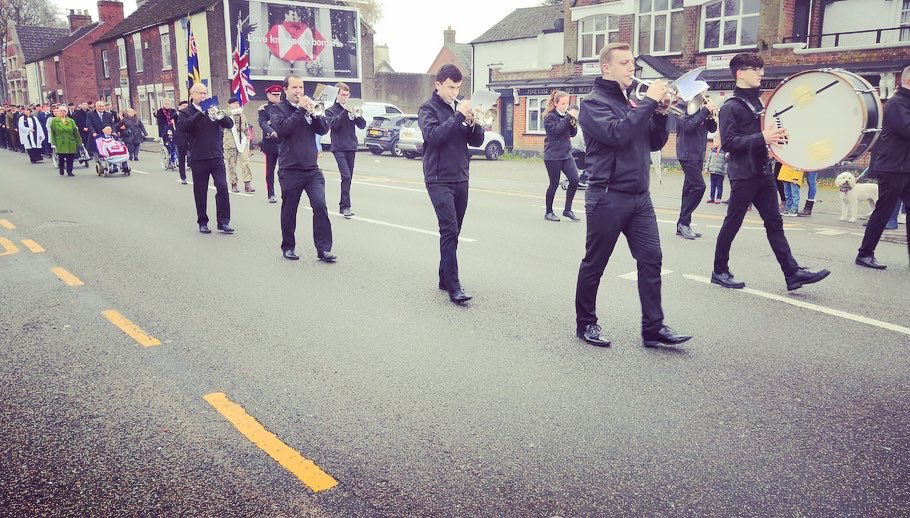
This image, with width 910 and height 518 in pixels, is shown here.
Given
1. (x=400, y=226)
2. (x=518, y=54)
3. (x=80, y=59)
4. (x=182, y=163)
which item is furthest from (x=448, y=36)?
(x=400, y=226)

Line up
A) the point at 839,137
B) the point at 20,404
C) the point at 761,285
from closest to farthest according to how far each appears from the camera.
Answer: the point at 20,404 < the point at 839,137 < the point at 761,285

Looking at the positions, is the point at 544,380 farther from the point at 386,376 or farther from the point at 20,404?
the point at 20,404

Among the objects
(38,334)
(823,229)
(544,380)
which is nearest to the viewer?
(544,380)

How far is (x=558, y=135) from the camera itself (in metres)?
10.6

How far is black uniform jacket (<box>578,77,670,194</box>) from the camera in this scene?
4.75 m

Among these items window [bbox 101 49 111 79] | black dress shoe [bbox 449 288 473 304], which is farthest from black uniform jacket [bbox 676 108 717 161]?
window [bbox 101 49 111 79]

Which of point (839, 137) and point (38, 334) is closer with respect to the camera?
point (38, 334)

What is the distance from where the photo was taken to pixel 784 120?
21.9 ft

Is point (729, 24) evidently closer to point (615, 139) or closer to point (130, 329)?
point (615, 139)

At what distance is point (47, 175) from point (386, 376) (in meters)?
17.6

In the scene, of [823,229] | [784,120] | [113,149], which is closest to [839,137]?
[784,120]

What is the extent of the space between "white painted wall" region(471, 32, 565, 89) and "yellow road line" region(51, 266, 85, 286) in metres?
27.9

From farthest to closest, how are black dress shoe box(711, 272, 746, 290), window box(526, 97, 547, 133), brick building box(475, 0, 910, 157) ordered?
window box(526, 97, 547, 133), brick building box(475, 0, 910, 157), black dress shoe box(711, 272, 746, 290)

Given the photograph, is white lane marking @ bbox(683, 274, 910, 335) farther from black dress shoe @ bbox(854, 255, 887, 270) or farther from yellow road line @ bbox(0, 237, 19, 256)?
yellow road line @ bbox(0, 237, 19, 256)
